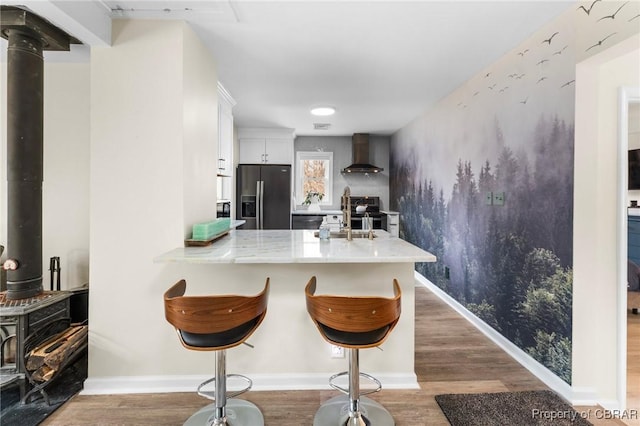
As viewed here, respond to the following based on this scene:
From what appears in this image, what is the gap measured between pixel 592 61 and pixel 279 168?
4.21m

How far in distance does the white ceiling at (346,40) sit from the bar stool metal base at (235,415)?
232cm

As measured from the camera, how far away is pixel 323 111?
166 inches

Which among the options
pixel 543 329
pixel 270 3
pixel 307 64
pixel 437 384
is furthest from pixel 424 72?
pixel 437 384

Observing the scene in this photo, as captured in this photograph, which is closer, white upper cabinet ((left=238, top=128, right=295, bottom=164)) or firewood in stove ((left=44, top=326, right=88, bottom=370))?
firewood in stove ((left=44, top=326, right=88, bottom=370))

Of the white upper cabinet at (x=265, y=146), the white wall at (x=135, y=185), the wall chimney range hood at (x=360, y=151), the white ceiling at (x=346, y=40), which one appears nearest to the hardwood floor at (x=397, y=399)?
the white wall at (x=135, y=185)

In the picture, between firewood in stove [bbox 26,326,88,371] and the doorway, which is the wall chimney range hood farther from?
firewood in stove [bbox 26,326,88,371]

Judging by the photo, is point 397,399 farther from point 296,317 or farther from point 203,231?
point 203,231

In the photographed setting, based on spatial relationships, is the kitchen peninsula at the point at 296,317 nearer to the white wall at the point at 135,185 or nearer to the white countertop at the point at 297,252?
the white countertop at the point at 297,252

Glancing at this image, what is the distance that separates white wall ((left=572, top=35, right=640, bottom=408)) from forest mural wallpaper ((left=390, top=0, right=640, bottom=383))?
0.05 metres

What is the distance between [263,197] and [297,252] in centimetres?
356

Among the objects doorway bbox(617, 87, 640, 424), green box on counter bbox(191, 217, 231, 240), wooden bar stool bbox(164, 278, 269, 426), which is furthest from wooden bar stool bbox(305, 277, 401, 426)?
doorway bbox(617, 87, 640, 424)

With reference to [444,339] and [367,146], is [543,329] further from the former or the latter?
[367,146]

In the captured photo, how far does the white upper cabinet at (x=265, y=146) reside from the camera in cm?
547

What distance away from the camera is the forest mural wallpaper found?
200 cm
